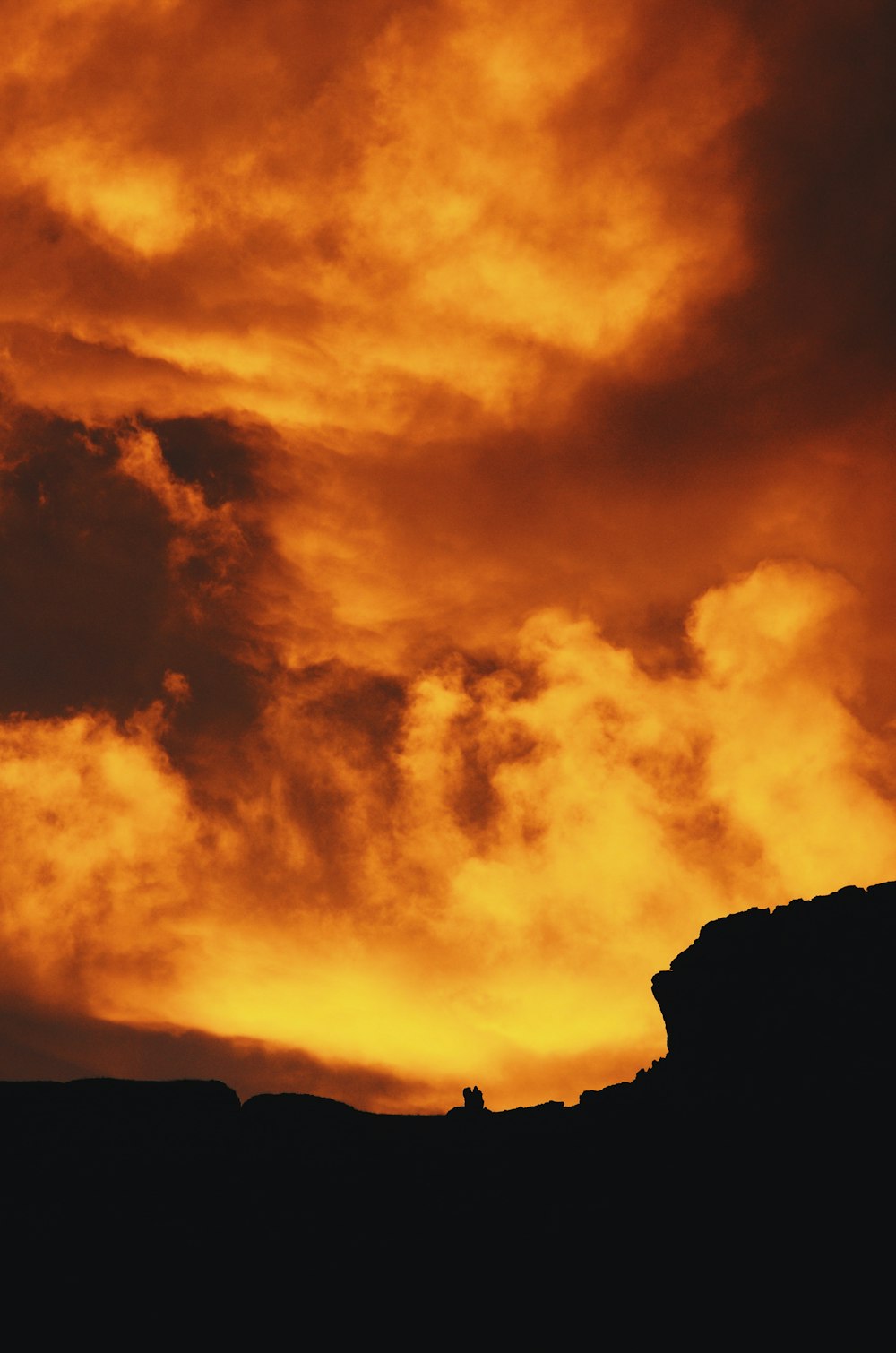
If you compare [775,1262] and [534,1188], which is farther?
[534,1188]

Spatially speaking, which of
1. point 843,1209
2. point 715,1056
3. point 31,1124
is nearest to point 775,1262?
point 843,1209

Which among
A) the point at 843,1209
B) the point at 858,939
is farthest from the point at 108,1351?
the point at 858,939

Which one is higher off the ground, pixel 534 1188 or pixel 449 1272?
pixel 534 1188

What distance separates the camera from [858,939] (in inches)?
2277

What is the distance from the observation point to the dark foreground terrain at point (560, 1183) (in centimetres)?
5438

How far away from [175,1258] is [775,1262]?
106 feet

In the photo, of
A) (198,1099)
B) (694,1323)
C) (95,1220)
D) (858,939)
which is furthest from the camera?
(198,1099)

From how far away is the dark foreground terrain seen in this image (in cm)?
5438

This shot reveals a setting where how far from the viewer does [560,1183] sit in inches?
2467

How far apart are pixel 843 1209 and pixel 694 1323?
29.8ft

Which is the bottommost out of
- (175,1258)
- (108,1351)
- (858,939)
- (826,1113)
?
(108,1351)

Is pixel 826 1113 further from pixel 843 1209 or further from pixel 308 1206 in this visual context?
pixel 308 1206

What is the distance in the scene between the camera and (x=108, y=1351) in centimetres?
5659

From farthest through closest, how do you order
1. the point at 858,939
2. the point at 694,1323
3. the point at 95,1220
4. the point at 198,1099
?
the point at 198,1099 → the point at 95,1220 → the point at 858,939 → the point at 694,1323
